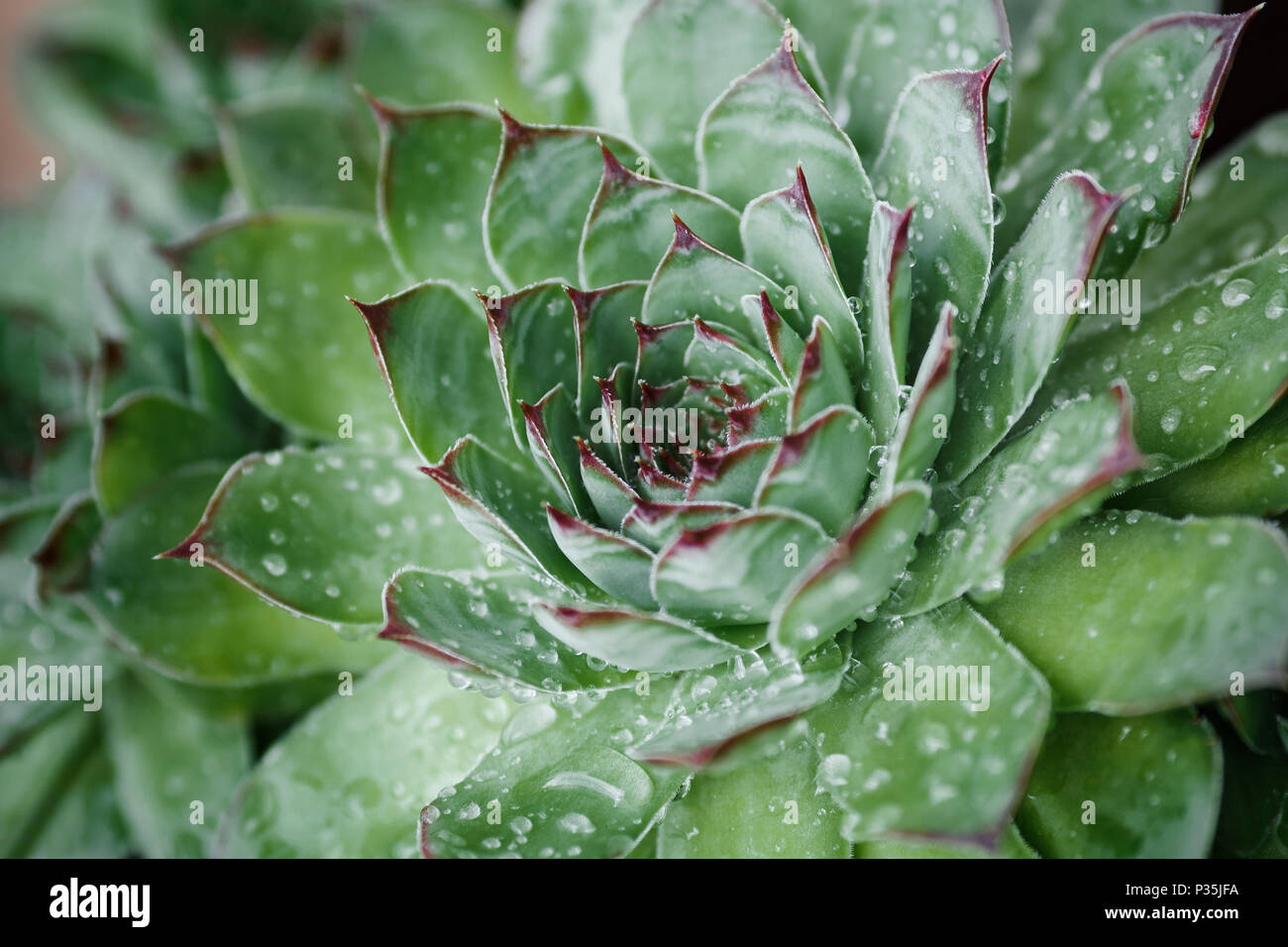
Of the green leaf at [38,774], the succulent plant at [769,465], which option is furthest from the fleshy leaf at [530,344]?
the green leaf at [38,774]

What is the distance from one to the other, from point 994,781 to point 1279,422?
23 cm

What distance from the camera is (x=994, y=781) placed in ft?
1.35

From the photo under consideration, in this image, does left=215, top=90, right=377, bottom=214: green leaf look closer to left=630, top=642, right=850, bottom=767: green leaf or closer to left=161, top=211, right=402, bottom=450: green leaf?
left=161, top=211, right=402, bottom=450: green leaf

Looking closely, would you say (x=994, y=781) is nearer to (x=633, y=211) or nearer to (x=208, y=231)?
(x=633, y=211)

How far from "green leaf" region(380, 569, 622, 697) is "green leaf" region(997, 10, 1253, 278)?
32 cm

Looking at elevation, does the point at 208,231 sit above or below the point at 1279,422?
above

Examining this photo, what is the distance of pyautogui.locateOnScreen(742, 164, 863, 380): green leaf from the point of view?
1.66ft

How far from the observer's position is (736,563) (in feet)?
1.48

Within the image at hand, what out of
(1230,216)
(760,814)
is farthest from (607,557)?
(1230,216)

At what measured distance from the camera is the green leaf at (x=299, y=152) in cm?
71
